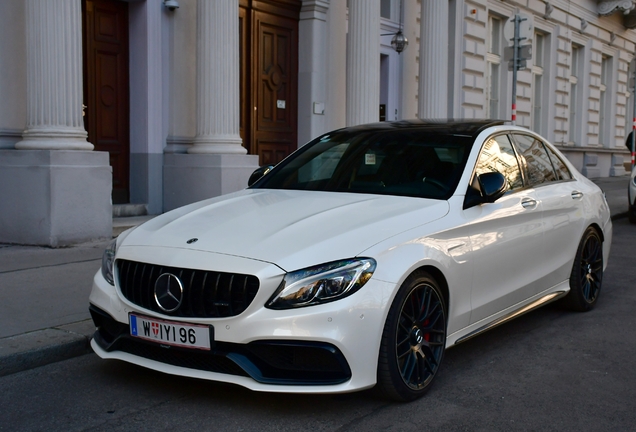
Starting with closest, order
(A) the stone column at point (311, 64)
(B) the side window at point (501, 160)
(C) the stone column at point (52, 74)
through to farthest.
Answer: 1. (B) the side window at point (501, 160)
2. (C) the stone column at point (52, 74)
3. (A) the stone column at point (311, 64)

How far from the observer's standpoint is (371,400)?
404 cm

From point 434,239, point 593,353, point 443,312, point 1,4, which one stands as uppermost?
point 1,4

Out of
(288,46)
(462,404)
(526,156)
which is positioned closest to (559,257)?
(526,156)

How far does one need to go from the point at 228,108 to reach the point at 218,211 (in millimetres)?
6826

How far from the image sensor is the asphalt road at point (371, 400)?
12.3 feet

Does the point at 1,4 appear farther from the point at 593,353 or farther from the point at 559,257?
the point at 593,353

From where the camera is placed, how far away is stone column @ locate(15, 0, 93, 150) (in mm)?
8758

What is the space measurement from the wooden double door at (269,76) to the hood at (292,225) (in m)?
8.69

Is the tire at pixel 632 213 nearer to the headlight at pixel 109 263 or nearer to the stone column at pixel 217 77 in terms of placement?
the stone column at pixel 217 77

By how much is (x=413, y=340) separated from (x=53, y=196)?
5.74 meters

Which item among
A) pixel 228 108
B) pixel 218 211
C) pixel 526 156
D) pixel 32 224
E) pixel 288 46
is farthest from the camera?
pixel 288 46

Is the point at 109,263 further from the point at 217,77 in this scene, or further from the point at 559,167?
the point at 217,77

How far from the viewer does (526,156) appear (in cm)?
571

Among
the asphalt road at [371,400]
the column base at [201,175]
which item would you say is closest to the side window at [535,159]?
the asphalt road at [371,400]
